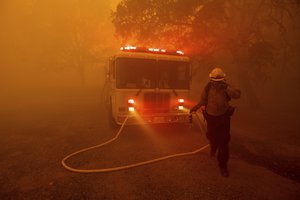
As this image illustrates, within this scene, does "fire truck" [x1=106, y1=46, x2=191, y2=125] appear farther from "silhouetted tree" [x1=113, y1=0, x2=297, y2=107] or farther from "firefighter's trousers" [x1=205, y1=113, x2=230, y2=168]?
"silhouetted tree" [x1=113, y1=0, x2=297, y2=107]

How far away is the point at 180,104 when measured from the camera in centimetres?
739

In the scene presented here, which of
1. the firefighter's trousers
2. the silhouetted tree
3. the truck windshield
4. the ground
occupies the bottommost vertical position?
the ground

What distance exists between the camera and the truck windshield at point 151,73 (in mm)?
6781

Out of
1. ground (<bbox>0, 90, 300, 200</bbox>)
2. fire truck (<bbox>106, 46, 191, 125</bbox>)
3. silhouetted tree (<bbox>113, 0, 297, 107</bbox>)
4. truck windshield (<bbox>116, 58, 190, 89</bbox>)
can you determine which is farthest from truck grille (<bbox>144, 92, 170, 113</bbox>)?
silhouetted tree (<bbox>113, 0, 297, 107</bbox>)

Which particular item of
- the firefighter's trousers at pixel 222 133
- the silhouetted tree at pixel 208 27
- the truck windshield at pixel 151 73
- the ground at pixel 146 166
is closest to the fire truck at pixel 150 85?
the truck windshield at pixel 151 73

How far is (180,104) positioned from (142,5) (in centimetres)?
942

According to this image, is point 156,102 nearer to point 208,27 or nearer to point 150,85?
point 150,85

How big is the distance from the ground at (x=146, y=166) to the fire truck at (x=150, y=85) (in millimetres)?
865

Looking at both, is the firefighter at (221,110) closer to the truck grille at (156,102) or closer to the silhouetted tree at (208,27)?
the truck grille at (156,102)

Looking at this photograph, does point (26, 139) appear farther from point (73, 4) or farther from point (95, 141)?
point (73, 4)

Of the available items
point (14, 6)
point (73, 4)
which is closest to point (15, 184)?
point (73, 4)

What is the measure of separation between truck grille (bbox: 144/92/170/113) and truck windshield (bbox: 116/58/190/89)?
29cm

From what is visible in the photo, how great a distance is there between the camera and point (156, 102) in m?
7.09

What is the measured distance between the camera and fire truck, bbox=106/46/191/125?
22.2 ft
